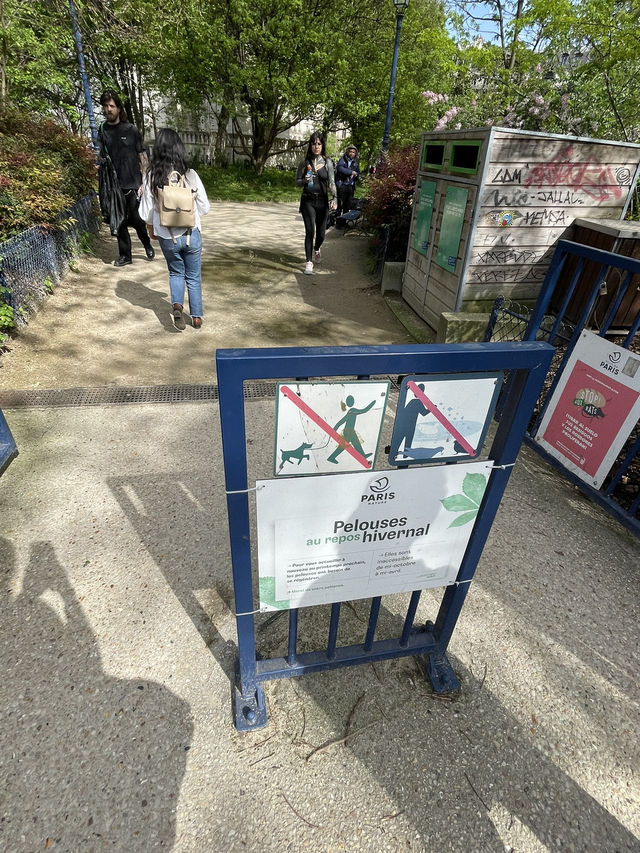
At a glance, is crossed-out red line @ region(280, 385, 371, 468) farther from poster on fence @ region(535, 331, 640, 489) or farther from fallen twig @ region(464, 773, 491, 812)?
poster on fence @ region(535, 331, 640, 489)

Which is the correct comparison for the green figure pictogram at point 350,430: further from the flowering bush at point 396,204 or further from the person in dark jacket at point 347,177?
the person in dark jacket at point 347,177

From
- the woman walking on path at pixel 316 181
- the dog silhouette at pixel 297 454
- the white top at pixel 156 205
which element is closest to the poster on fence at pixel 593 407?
the dog silhouette at pixel 297 454

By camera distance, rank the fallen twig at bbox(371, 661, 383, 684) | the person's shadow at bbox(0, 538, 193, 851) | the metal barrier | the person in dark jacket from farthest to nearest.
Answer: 1. the person in dark jacket
2. the fallen twig at bbox(371, 661, 383, 684)
3. the person's shadow at bbox(0, 538, 193, 851)
4. the metal barrier

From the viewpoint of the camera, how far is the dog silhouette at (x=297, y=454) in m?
1.35

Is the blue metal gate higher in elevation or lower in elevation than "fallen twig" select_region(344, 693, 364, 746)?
higher

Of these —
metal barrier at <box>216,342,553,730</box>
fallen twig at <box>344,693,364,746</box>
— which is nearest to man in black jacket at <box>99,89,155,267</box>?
metal barrier at <box>216,342,553,730</box>

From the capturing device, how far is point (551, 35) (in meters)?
9.28

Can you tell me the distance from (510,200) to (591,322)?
5.37ft

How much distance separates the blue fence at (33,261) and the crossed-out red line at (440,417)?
15.9 feet

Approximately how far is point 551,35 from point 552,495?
1051 cm

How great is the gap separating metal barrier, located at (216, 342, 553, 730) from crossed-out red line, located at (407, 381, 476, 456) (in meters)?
0.05

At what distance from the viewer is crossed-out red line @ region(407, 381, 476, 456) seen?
133cm

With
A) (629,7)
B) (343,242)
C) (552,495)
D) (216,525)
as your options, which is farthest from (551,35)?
(216,525)

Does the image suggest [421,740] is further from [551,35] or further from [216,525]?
→ [551,35]
